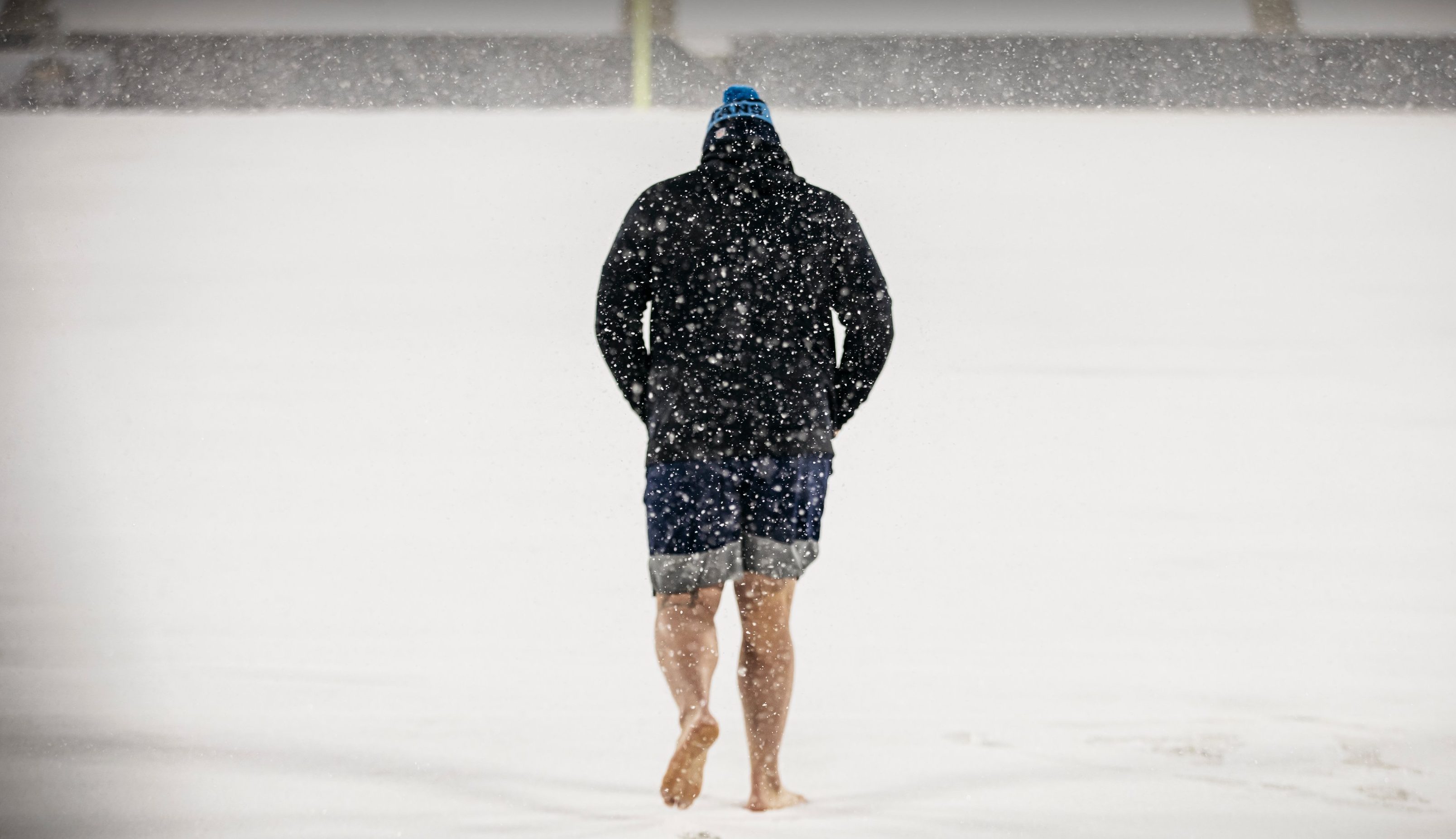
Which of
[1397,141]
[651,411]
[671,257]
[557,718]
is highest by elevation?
[1397,141]

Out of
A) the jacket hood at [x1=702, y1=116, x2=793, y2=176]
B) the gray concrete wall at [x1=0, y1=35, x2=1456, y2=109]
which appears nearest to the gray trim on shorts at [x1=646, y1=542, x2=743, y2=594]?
the jacket hood at [x1=702, y1=116, x2=793, y2=176]

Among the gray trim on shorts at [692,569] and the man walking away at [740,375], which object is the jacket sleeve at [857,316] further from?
the gray trim on shorts at [692,569]

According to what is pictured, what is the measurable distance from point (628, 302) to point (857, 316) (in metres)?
0.38

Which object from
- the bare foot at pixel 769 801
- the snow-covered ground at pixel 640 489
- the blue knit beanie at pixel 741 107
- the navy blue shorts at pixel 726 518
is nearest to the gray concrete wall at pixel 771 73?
the snow-covered ground at pixel 640 489

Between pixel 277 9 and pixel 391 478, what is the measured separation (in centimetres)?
236

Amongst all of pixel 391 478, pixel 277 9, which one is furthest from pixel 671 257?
pixel 277 9

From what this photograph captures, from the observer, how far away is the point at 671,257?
73.4 inches

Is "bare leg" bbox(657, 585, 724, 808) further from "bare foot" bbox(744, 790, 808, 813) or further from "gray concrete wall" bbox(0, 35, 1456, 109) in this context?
"gray concrete wall" bbox(0, 35, 1456, 109)

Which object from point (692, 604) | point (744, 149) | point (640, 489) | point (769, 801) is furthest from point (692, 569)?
point (640, 489)

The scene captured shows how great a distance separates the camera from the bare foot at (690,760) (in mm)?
1709

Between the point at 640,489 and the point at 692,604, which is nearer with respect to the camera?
the point at 692,604

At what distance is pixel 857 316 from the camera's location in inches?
75.8

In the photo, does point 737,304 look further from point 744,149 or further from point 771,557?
Answer: point 771,557

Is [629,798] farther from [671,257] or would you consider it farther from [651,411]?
[671,257]
